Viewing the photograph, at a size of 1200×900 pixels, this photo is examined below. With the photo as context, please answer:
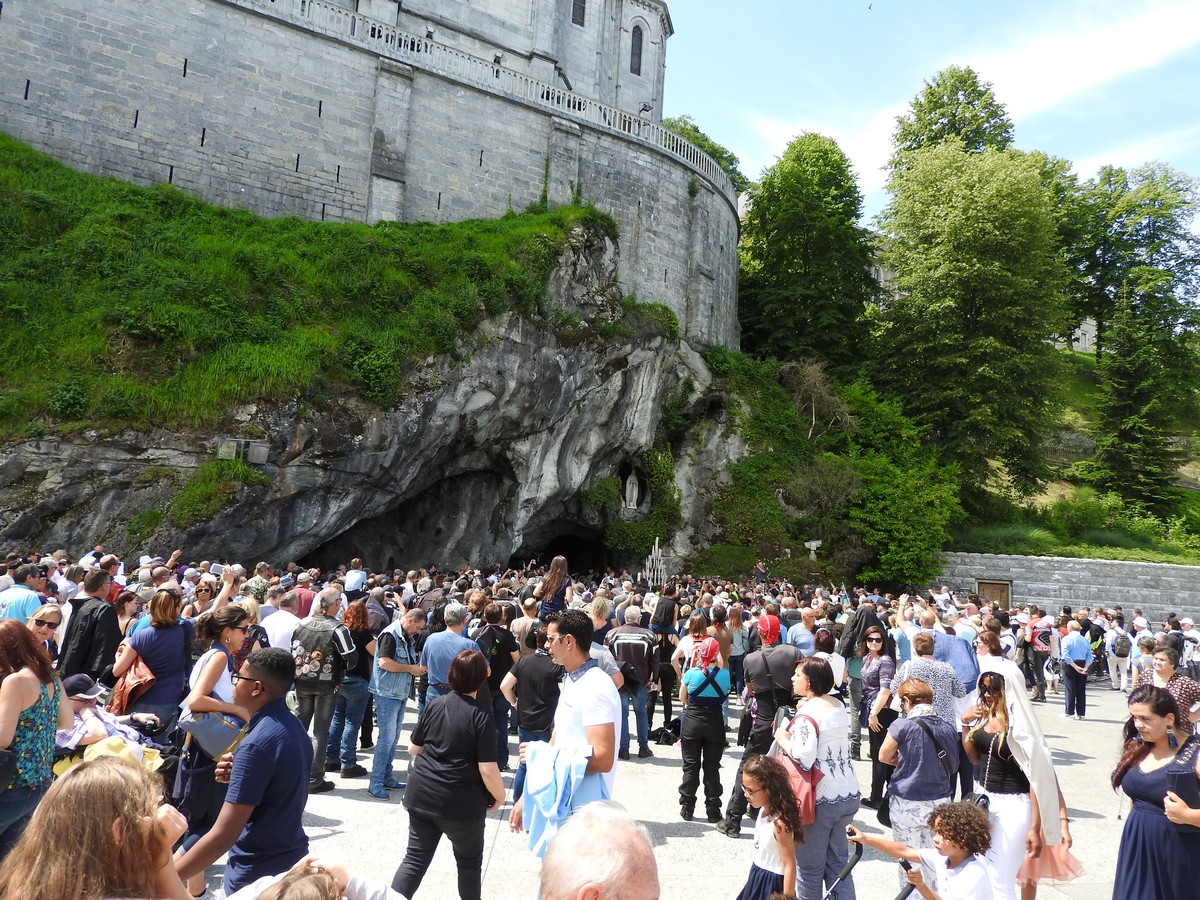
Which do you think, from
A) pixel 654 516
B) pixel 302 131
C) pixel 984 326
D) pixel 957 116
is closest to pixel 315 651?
pixel 654 516

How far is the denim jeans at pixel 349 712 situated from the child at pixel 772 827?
4.41m

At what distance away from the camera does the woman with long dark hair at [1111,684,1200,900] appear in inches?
161

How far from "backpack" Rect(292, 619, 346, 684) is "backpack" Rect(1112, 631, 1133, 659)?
15.6 metres

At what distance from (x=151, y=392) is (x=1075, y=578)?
91.6ft

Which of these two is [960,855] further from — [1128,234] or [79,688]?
[1128,234]

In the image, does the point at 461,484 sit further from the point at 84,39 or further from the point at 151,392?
the point at 84,39

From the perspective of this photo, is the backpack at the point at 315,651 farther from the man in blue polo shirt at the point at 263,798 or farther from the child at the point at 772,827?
the child at the point at 772,827

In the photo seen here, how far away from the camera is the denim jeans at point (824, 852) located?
4.45m

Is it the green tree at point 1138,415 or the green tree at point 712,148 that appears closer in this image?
the green tree at point 1138,415

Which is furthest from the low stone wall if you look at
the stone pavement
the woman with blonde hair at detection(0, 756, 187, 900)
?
the woman with blonde hair at detection(0, 756, 187, 900)

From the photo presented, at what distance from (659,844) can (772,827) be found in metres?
2.53

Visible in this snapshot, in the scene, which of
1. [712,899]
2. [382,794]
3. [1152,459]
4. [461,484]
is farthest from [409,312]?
[1152,459]

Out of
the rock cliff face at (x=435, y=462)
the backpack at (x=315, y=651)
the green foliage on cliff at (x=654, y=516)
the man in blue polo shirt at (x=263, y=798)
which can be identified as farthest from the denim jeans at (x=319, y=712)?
the green foliage on cliff at (x=654, y=516)

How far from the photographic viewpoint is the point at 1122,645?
1581 centimetres
